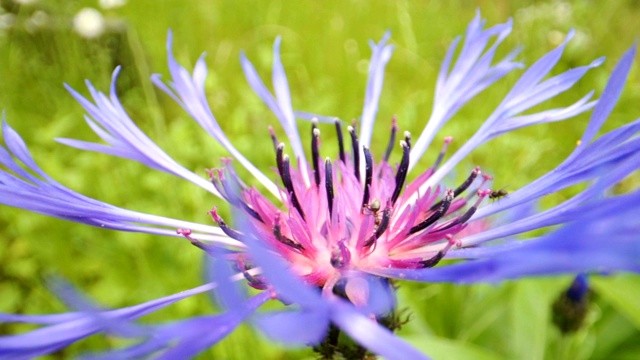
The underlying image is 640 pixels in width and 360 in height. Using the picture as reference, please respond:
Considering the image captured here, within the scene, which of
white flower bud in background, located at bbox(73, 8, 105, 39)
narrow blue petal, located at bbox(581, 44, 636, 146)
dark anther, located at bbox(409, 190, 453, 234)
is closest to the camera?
narrow blue petal, located at bbox(581, 44, 636, 146)

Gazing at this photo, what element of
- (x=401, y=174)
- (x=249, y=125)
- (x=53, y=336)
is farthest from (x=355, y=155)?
(x=249, y=125)

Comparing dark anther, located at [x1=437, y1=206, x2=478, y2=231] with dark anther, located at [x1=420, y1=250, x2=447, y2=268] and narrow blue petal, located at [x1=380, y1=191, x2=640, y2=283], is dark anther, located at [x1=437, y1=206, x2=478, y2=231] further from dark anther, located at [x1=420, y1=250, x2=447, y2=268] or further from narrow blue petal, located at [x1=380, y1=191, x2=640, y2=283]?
narrow blue petal, located at [x1=380, y1=191, x2=640, y2=283]

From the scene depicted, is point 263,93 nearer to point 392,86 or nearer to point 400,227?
point 400,227

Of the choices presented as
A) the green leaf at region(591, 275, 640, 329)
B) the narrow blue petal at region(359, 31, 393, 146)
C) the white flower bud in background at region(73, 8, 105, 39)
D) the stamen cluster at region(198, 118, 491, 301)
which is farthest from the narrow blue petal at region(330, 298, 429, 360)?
the white flower bud in background at region(73, 8, 105, 39)

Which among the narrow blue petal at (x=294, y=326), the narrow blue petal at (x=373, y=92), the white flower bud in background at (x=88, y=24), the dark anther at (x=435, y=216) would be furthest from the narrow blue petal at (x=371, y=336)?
the white flower bud in background at (x=88, y=24)

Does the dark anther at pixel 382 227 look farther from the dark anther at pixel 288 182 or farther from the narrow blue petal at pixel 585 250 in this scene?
the narrow blue petal at pixel 585 250

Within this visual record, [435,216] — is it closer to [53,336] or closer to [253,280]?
[253,280]
